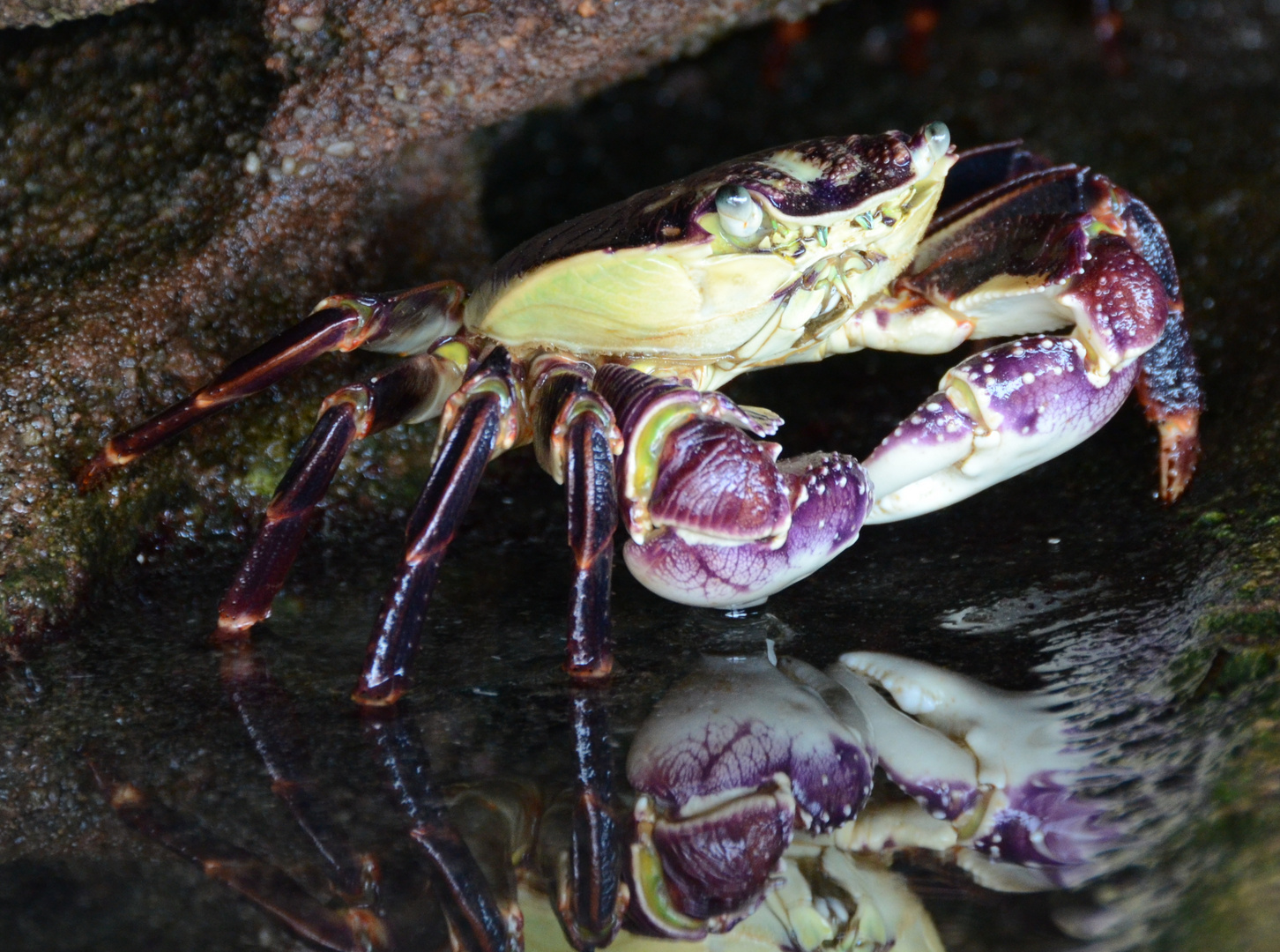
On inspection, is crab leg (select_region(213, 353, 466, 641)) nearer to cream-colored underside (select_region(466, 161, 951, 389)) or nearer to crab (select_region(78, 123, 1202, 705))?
crab (select_region(78, 123, 1202, 705))

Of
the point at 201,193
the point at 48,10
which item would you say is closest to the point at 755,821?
the point at 201,193

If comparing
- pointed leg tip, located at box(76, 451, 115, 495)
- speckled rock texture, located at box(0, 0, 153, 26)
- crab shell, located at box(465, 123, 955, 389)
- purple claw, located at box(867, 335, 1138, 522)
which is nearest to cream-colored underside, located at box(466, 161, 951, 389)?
crab shell, located at box(465, 123, 955, 389)

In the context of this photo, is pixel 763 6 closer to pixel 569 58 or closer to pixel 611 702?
pixel 569 58

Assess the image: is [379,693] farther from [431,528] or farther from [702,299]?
[702,299]

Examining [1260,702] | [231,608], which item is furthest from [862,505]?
[231,608]

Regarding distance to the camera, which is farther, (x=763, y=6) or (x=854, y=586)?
(x=763, y=6)

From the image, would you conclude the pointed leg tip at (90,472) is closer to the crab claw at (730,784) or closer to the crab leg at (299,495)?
the crab leg at (299,495)
